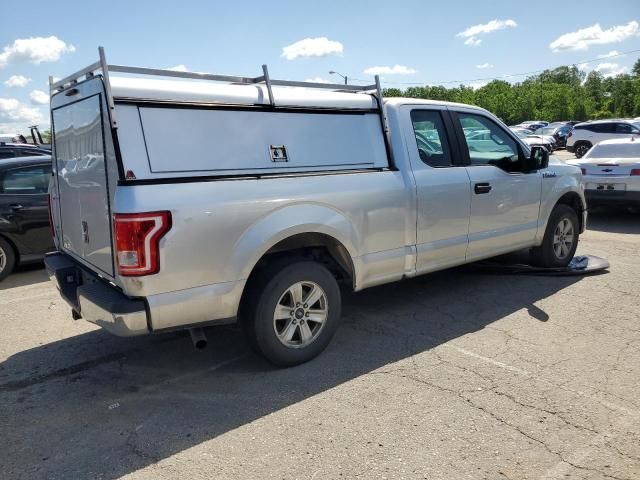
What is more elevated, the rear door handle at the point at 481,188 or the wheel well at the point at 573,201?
the rear door handle at the point at 481,188

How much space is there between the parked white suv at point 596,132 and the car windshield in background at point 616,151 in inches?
545

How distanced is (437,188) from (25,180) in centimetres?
564

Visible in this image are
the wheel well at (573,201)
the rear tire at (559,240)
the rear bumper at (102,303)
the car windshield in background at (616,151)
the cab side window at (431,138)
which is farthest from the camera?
the car windshield in background at (616,151)

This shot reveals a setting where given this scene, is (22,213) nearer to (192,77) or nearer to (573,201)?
(192,77)

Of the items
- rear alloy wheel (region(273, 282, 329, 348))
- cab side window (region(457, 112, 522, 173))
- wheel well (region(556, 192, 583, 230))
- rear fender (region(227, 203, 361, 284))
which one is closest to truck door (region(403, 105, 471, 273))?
cab side window (region(457, 112, 522, 173))

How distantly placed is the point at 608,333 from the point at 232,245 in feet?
10.6

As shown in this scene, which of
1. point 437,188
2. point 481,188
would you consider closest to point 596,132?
point 481,188

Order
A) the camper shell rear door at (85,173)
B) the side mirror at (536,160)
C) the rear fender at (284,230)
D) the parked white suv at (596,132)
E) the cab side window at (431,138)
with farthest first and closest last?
the parked white suv at (596,132)
the side mirror at (536,160)
the cab side window at (431,138)
the rear fender at (284,230)
the camper shell rear door at (85,173)

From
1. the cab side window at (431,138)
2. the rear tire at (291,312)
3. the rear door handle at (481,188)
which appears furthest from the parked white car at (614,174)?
the rear tire at (291,312)

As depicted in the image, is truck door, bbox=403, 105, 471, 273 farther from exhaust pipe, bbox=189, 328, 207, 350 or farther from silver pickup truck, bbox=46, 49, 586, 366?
exhaust pipe, bbox=189, 328, 207, 350

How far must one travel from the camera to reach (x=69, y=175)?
3959mm

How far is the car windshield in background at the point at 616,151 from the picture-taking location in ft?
31.8

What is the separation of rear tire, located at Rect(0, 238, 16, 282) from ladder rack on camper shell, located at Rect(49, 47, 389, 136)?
3.45m

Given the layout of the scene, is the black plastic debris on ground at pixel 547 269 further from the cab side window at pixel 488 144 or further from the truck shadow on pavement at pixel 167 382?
the cab side window at pixel 488 144
